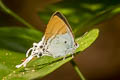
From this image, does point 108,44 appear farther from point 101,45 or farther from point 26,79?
point 26,79

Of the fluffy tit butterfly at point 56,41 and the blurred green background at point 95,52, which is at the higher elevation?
the blurred green background at point 95,52

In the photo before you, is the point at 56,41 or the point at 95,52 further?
the point at 95,52

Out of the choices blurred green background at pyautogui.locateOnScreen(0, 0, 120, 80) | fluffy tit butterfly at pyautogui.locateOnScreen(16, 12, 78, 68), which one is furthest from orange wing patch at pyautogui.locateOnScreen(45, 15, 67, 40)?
blurred green background at pyautogui.locateOnScreen(0, 0, 120, 80)

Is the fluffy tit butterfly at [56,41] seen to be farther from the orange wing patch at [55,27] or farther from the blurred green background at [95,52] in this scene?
the blurred green background at [95,52]

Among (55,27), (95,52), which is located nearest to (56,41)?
(55,27)

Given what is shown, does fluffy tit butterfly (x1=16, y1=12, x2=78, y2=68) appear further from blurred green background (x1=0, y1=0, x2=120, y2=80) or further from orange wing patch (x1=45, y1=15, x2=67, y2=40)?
blurred green background (x1=0, y1=0, x2=120, y2=80)

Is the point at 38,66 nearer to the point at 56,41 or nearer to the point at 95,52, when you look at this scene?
the point at 56,41

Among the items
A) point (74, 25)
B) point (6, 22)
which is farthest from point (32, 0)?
point (74, 25)

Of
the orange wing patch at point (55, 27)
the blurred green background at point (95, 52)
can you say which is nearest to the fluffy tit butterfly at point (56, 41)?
the orange wing patch at point (55, 27)
